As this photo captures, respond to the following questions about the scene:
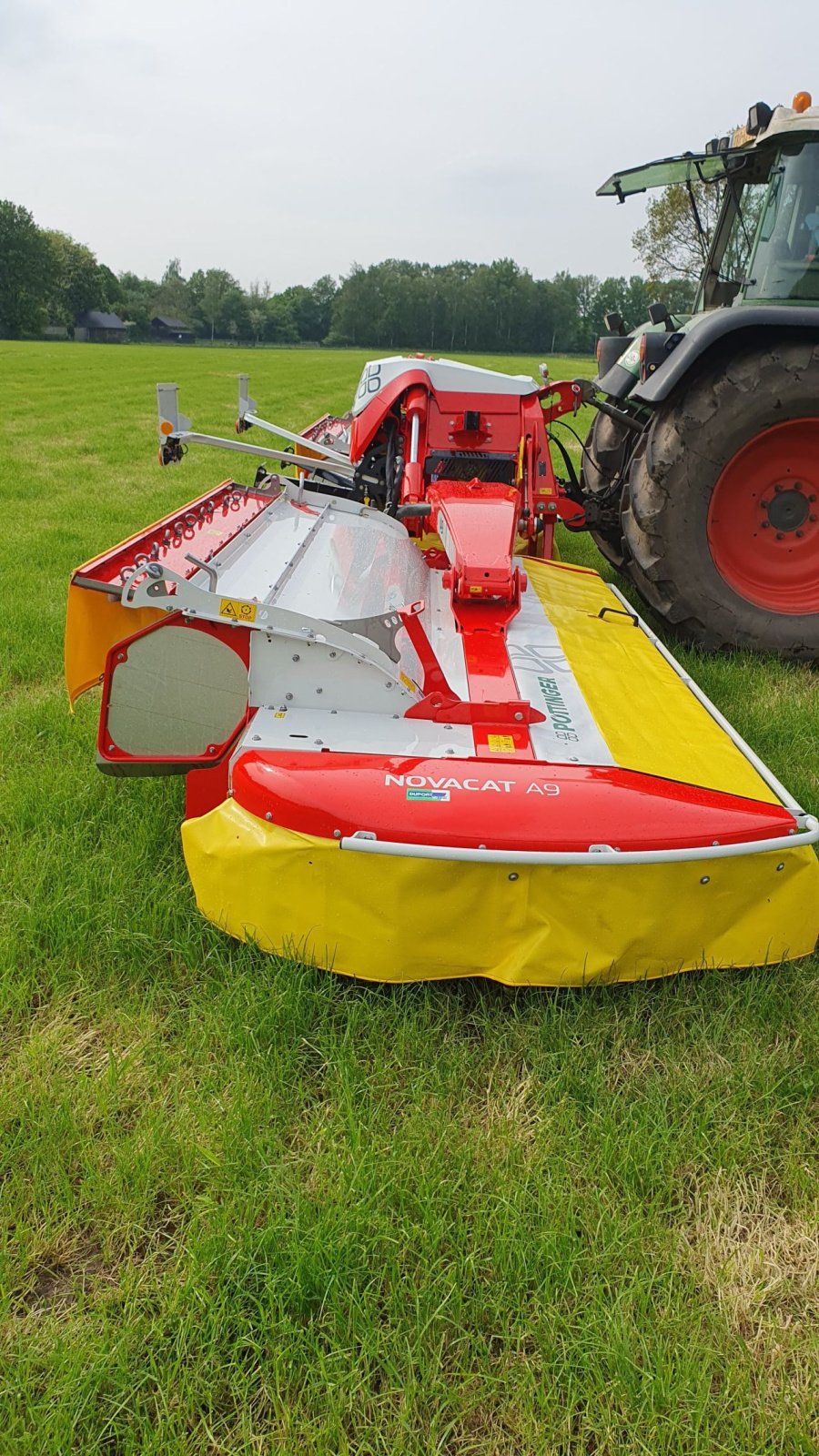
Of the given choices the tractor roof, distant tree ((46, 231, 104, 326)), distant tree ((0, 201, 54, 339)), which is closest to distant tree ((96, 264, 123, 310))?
distant tree ((46, 231, 104, 326))

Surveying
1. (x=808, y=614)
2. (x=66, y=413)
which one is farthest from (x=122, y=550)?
(x=66, y=413)

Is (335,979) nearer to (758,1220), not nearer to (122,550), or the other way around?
(758,1220)

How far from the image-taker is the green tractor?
373cm

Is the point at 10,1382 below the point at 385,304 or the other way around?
below

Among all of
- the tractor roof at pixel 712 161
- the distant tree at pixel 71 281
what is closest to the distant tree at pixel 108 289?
the distant tree at pixel 71 281

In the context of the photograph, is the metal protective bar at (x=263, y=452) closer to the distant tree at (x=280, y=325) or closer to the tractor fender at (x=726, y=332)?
the tractor fender at (x=726, y=332)

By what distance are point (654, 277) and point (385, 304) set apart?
38.7 meters

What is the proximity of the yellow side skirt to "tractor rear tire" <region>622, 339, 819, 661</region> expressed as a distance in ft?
6.25

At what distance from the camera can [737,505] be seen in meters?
4.00

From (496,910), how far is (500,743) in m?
0.46

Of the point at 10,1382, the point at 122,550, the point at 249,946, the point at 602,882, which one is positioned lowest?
the point at 10,1382

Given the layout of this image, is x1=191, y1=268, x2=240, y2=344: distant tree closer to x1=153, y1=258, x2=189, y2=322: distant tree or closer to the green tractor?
x1=153, y1=258, x2=189, y2=322: distant tree

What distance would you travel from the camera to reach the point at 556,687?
2.73 m

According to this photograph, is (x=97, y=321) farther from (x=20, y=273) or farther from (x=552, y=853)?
(x=552, y=853)
